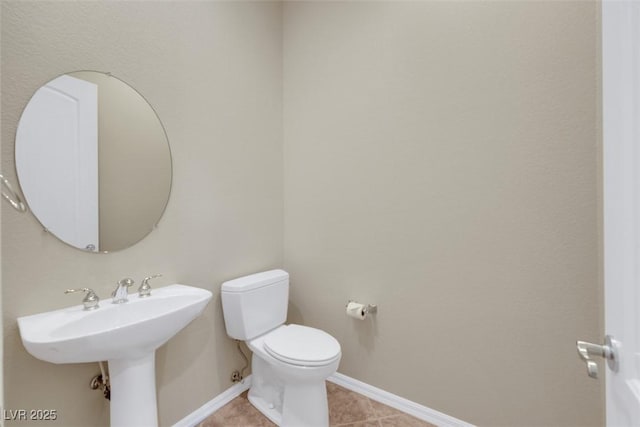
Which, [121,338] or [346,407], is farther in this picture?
[346,407]

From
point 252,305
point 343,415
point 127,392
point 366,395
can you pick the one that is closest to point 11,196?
point 127,392

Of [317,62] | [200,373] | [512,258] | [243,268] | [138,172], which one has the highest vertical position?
[317,62]

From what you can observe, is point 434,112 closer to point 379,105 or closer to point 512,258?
point 379,105

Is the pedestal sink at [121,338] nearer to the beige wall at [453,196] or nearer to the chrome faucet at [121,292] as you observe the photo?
the chrome faucet at [121,292]

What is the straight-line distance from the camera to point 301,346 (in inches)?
61.4

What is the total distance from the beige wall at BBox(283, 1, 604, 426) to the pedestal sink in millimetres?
1045

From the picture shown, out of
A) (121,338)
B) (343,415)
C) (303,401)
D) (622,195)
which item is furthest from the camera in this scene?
(343,415)

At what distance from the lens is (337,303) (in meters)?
1.99

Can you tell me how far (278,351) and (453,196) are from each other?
122 cm

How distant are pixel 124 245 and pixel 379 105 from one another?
5.08ft

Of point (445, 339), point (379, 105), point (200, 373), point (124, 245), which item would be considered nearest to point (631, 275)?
point (445, 339)

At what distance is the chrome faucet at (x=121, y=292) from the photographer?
1.27 meters

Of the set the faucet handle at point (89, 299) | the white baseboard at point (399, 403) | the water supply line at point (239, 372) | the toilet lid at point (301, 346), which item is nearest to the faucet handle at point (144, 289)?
the faucet handle at point (89, 299)

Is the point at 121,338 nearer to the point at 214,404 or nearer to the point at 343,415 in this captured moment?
the point at 214,404
